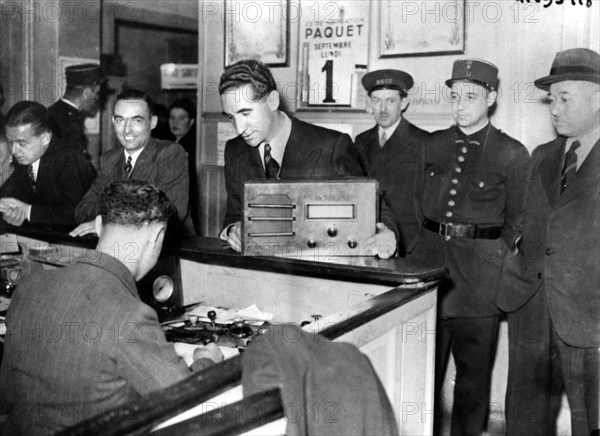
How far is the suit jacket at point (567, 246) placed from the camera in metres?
2.98

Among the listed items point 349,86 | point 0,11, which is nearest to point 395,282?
point 349,86

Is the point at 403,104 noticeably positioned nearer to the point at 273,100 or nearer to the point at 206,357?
the point at 273,100

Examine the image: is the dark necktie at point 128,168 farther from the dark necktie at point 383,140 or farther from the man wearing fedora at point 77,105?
the man wearing fedora at point 77,105

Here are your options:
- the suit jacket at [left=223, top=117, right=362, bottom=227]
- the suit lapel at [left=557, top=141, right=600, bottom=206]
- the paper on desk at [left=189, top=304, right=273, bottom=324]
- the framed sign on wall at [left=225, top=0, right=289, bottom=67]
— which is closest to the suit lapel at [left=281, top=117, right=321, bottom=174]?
the suit jacket at [left=223, top=117, right=362, bottom=227]

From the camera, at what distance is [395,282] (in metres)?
2.69

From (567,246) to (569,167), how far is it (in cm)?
36

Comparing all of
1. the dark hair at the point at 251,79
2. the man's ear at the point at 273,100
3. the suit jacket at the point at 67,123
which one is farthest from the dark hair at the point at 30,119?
the man's ear at the point at 273,100

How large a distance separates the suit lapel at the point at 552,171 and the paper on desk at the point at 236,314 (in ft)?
4.67

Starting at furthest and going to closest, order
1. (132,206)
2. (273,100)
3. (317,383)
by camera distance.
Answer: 1. (273,100)
2. (132,206)
3. (317,383)

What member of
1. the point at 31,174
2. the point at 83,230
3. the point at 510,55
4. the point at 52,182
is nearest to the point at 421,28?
the point at 510,55

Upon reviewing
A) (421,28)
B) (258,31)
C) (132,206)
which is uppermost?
(258,31)

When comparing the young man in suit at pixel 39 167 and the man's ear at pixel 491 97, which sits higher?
the man's ear at pixel 491 97

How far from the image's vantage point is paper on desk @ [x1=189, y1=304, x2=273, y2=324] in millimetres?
2973

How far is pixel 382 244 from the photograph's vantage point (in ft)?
9.52
